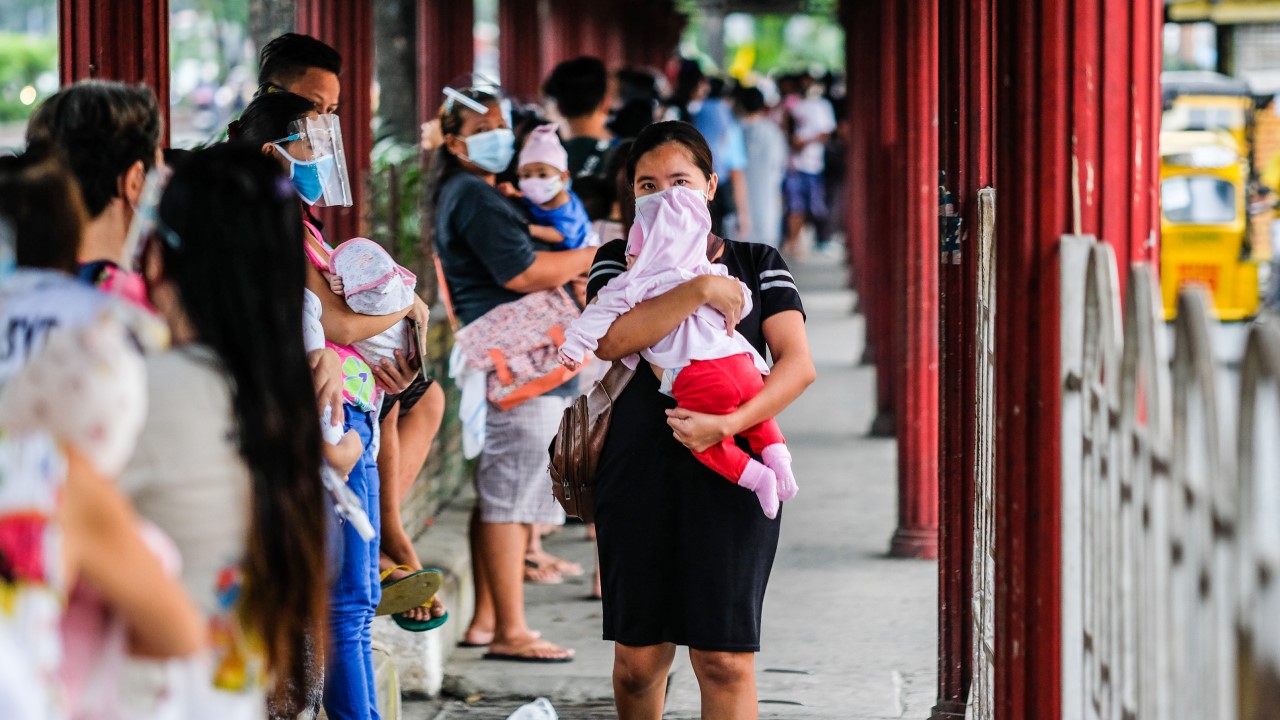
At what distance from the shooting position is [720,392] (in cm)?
380

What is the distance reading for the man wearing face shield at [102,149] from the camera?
289cm

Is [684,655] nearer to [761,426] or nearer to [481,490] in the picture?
[481,490]

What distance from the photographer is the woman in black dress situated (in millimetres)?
3863

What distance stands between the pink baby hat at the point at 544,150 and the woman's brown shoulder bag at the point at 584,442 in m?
1.96

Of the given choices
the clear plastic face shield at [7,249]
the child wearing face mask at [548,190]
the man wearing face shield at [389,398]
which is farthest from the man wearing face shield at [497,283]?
the clear plastic face shield at [7,249]

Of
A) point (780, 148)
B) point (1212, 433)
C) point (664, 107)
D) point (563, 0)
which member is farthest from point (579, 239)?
point (780, 148)

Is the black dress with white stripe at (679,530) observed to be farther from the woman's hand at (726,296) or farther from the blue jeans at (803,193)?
the blue jeans at (803,193)

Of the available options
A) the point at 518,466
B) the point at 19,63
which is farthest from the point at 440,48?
the point at 19,63

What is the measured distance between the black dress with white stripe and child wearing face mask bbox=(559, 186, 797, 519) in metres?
0.07

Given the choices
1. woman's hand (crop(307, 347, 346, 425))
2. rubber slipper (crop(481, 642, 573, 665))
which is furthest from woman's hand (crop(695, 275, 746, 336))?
rubber slipper (crop(481, 642, 573, 665))

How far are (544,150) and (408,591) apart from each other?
1.92 m

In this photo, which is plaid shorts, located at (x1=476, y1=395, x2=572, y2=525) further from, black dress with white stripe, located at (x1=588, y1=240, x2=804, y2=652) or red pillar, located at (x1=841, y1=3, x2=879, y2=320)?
red pillar, located at (x1=841, y1=3, x2=879, y2=320)

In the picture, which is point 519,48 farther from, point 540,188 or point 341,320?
point 341,320

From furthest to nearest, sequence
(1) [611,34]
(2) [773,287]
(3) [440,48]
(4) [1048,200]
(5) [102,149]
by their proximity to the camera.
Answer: (1) [611,34]
(3) [440,48]
(2) [773,287]
(4) [1048,200]
(5) [102,149]
